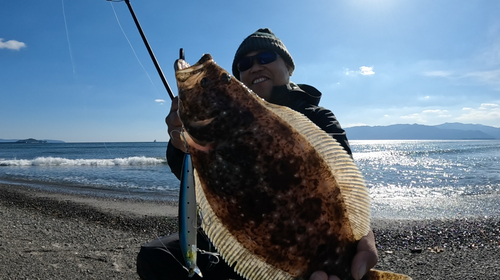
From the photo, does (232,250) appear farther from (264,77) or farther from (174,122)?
(264,77)

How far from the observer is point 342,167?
7.24ft

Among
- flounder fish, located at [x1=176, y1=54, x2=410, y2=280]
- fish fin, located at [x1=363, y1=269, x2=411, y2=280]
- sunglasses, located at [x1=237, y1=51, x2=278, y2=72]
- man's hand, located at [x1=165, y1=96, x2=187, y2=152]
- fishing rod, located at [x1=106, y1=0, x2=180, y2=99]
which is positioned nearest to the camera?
flounder fish, located at [x1=176, y1=54, x2=410, y2=280]

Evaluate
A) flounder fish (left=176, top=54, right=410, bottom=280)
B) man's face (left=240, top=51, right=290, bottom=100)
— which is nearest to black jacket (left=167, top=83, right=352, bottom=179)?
man's face (left=240, top=51, right=290, bottom=100)

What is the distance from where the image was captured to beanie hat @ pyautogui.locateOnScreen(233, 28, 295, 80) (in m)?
3.89

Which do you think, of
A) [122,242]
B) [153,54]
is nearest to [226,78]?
[153,54]

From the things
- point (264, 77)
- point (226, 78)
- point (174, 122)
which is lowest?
point (174, 122)

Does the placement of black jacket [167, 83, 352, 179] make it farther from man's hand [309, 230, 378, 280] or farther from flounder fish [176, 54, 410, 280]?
man's hand [309, 230, 378, 280]

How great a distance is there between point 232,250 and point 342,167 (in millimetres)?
999

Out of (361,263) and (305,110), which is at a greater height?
(305,110)

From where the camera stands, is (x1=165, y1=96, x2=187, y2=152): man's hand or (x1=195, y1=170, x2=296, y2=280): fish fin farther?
(x1=165, y1=96, x2=187, y2=152): man's hand

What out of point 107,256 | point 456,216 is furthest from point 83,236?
point 456,216

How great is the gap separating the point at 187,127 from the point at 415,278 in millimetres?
5024

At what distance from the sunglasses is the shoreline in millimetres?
3962

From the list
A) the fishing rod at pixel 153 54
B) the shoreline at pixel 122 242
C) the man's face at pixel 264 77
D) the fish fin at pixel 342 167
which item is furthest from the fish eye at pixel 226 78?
the shoreline at pixel 122 242
